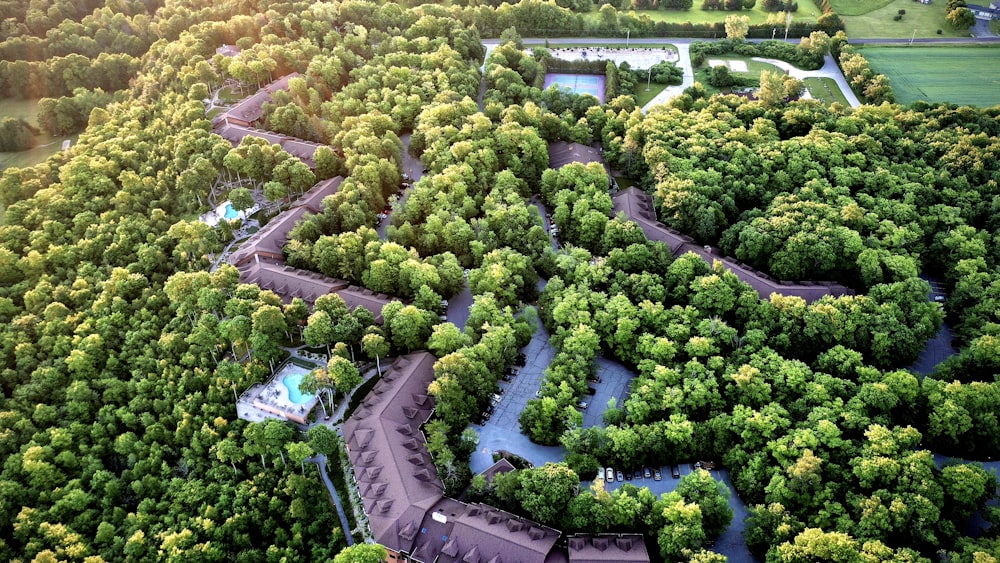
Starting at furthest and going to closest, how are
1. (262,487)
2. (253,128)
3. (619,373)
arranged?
(253,128), (619,373), (262,487)

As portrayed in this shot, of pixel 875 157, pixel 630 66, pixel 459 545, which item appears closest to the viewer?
pixel 459 545

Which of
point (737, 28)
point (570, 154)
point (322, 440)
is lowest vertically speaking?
point (322, 440)

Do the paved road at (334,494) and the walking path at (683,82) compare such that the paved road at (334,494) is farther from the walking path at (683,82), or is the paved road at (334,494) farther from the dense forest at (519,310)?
the walking path at (683,82)

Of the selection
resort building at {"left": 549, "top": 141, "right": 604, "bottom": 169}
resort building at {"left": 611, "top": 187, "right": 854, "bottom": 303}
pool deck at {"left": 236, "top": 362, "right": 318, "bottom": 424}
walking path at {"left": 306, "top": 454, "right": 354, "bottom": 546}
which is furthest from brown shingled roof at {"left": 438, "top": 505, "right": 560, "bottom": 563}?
resort building at {"left": 549, "top": 141, "right": 604, "bottom": 169}

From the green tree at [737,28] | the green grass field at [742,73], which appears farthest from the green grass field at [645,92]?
the green tree at [737,28]

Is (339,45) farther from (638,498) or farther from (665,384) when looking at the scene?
(638,498)

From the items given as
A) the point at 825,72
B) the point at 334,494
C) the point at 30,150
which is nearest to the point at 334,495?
the point at 334,494

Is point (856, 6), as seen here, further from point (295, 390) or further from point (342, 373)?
point (295, 390)

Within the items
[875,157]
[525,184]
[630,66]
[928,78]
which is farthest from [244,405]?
[928,78]
